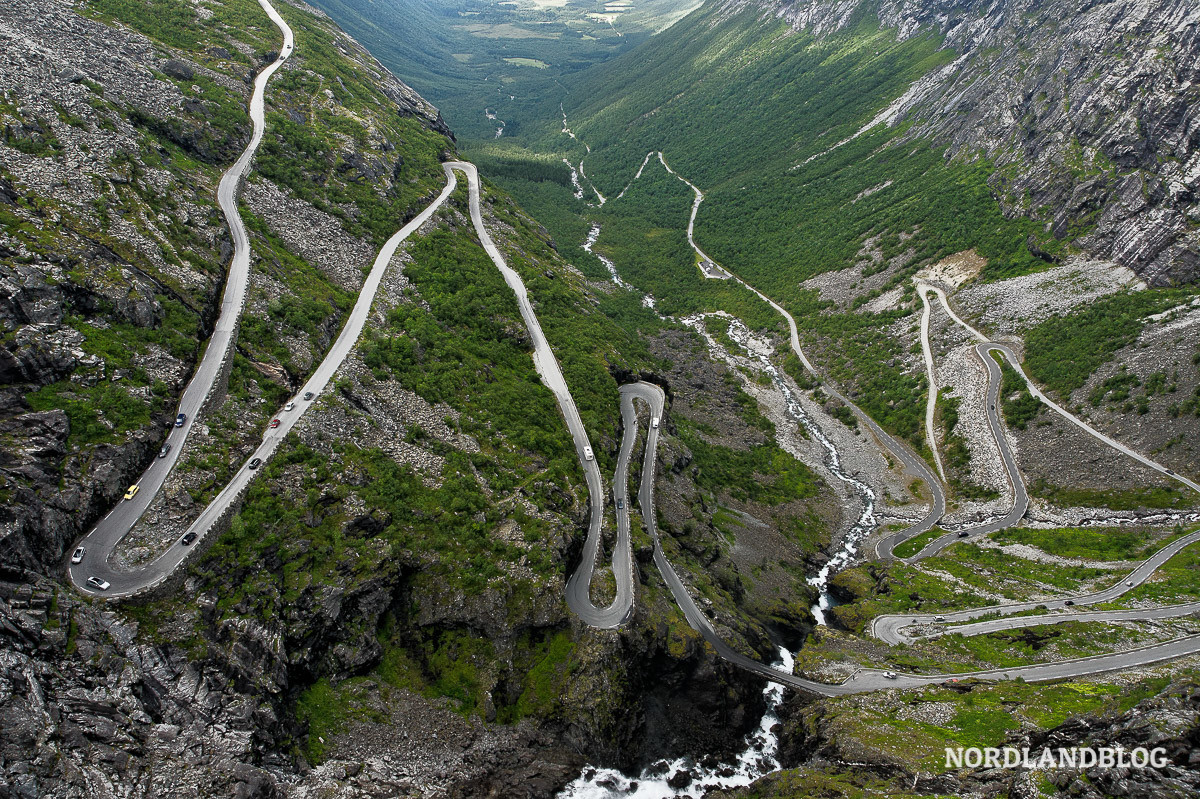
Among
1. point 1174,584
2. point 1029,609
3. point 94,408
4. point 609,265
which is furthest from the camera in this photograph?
point 609,265

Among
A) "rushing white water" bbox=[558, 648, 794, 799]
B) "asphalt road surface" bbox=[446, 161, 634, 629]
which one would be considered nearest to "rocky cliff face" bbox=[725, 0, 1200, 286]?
"rushing white water" bbox=[558, 648, 794, 799]

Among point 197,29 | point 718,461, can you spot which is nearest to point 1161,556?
point 718,461

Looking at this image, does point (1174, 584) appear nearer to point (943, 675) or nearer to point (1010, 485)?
point (1010, 485)

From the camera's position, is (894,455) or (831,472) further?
(831,472)

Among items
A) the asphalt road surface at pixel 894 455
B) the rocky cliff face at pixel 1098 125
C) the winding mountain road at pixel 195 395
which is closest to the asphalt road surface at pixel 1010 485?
the asphalt road surface at pixel 894 455

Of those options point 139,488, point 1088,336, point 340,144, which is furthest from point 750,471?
point 340,144
